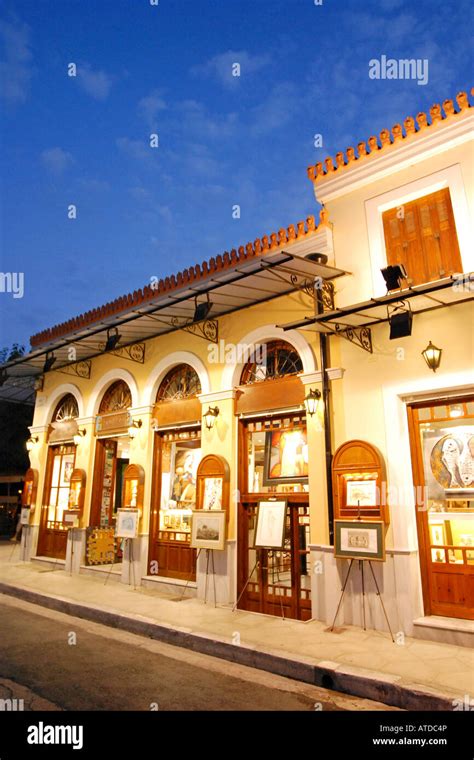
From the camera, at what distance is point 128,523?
10703mm

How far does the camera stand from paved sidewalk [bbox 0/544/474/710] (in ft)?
16.1

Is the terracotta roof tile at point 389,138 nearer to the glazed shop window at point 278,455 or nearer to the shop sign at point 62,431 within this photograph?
the glazed shop window at point 278,455

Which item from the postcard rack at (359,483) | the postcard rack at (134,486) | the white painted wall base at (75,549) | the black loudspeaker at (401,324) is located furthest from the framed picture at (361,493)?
the white painted wall base at (75,549)

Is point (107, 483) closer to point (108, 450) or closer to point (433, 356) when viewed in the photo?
point (108, 450)

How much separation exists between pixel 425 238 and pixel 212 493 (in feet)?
19.5

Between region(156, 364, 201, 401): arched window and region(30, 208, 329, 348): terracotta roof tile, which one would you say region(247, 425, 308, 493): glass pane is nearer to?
region(156, 364, 201, 401): arched window

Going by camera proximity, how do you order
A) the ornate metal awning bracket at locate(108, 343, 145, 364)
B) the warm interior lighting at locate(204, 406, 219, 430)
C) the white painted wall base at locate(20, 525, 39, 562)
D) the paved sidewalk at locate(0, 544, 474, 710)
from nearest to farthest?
the paved sidewalk at locate(0, 544, 474, 710), the warm interior lighting at locate(204, 406, 219, 430), the ornate metal awning bracket at locate(108, 343, 145, 364), the white painted wall base at locate(20, 525, 39, 562)

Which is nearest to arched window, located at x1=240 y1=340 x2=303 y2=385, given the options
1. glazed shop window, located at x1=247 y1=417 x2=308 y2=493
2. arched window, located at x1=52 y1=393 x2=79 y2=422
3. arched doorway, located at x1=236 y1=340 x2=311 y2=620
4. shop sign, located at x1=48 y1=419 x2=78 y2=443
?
arched doorway, located at x1=236 y1=340 x2=311 y2=620

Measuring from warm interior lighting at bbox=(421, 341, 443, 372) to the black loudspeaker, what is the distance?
1.42 feet

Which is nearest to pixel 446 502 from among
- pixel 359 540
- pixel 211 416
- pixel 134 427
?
pixel 359 540

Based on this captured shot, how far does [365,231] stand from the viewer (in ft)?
26.7

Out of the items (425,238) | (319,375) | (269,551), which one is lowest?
(269,551)

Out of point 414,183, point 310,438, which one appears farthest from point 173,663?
point 414,183
